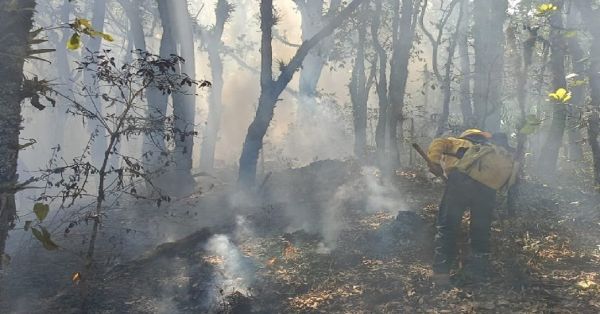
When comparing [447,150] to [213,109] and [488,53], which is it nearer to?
[488,53]

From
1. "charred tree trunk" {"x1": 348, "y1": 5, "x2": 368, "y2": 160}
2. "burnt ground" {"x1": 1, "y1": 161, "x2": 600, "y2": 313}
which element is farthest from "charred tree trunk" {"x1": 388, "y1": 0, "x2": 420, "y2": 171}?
"burnt ground" {"x1": 1, "y1": 161, "x2": 600, "y2": 313}

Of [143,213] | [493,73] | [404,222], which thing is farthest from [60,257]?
[493,73]

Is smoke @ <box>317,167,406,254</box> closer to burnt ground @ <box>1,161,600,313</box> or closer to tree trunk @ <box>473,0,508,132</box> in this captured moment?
burnt ground @ <box>1,161,600,313</box>

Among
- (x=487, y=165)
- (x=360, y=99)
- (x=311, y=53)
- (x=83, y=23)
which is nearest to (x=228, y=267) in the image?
(x=487, y=165)

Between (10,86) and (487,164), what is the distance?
16.1 feet

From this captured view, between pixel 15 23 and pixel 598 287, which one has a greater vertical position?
pixel 15 23

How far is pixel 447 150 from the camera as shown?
19.4ft

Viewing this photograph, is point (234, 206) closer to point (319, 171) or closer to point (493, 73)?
point (319, 171)

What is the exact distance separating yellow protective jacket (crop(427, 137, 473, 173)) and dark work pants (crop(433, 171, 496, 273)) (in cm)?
15

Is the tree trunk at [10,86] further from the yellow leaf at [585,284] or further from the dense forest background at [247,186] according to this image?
the yellow leaf at [585,284]

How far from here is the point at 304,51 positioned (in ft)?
37.2

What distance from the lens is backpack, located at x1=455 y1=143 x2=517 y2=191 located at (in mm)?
5551

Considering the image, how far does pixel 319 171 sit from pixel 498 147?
782 cm

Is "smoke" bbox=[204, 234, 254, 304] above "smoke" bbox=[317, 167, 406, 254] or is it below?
below
